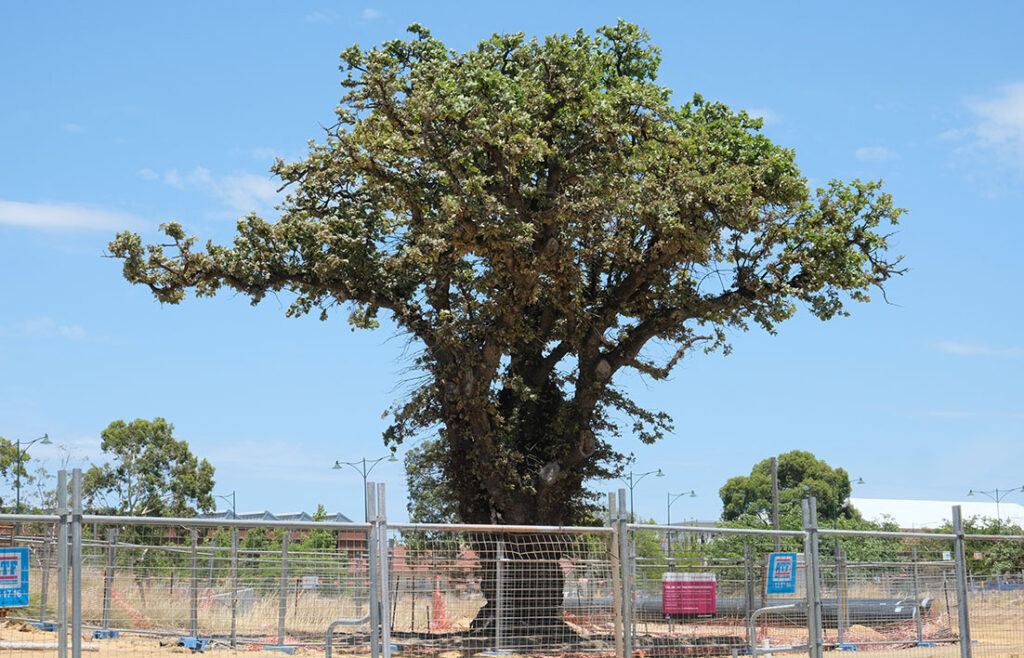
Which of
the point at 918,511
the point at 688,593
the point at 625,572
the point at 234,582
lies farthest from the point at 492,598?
the point at 918,511

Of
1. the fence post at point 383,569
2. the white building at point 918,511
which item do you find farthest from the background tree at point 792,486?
the fence post at point 383,569

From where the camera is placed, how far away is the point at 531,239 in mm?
22953

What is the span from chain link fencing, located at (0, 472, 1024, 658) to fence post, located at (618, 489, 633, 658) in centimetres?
3

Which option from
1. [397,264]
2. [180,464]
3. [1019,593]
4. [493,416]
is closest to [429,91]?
[397,264]

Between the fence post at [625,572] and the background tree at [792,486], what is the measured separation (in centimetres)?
9962

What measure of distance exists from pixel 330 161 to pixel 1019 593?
677 inches

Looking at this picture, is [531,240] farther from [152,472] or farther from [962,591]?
[152,472]

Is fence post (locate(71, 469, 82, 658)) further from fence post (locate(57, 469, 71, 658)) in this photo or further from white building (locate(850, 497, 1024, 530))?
white building (locate(850, 497, 1024, 530))

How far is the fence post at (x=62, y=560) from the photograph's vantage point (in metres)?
9.30

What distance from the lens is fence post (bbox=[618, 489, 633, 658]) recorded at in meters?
11.3

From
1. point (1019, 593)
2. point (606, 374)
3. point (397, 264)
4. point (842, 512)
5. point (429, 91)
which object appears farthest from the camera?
point (842, 512)

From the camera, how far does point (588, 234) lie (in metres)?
24.7

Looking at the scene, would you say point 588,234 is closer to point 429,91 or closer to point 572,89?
point 572,89

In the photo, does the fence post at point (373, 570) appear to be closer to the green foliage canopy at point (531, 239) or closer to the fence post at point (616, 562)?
the fence post at point (616, 562)
